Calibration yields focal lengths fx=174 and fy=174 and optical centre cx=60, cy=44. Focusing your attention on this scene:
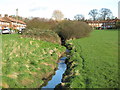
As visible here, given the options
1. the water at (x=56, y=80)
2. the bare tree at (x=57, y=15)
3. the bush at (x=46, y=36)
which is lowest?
the water at (x=56, y=80)

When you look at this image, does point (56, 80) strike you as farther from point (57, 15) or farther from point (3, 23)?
point (3, 23)

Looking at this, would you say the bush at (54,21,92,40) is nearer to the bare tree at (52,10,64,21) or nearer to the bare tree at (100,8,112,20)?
the bare tree at (52,10,64,21)

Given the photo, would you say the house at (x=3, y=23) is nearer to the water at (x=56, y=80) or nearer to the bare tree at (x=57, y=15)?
the bare tree at (x=57, y=15)

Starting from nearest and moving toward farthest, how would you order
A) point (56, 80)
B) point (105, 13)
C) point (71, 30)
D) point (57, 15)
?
1. point (56, 80)
2. point (71, 30)
3. point (57, 15)
4. point (105, 13)

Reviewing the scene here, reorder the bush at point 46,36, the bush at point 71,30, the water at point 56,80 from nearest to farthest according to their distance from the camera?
the water at point 56,80 → the bush at point 46,36 → the bush at point 71,30

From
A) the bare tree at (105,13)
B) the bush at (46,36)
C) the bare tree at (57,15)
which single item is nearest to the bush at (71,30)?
the bush at (46,36)

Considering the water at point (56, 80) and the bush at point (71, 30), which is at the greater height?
the bush at point (71, 30)

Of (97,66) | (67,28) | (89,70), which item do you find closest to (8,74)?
(89,70)

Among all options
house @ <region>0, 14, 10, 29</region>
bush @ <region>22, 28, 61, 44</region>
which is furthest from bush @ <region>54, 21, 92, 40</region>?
house @ <region>0, 14, 10, 29</region>

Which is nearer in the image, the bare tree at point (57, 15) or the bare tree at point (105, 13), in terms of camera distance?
the bare tree at point (57, 15)

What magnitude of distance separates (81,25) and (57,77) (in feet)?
94.9

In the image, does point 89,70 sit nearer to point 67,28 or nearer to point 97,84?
point 97,84

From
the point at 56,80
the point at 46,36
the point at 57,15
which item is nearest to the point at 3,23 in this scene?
the point at 57,15

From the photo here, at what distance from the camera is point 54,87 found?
1251 centimetres
